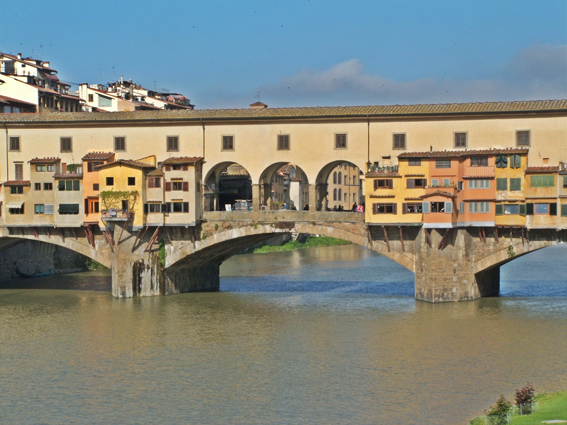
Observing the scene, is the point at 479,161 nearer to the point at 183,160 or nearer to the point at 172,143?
the point at 183,160

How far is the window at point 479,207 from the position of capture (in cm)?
4641

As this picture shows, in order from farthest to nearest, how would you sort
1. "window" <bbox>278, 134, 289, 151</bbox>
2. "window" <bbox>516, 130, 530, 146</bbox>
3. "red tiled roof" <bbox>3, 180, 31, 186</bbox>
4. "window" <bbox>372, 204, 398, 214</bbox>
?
1. "red tiled roof" <bbox>3, 180, 31, 186</bbox>
2. "window" <bbox>278, 134, 289, 151</bbox>
3. "window" <bbox>372, 204, 398, 214</bbox>
4. "window" <bbox>516, 130, 530, 146</bbox>

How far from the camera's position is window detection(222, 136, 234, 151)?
51.0m

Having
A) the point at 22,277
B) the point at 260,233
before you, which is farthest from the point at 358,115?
the point at 22,277

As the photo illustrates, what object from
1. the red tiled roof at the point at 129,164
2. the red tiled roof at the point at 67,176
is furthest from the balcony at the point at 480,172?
the red tiled roof at the point at 67,176

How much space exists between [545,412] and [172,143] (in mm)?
30801

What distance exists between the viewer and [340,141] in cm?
4956

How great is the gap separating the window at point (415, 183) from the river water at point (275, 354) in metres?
5.97

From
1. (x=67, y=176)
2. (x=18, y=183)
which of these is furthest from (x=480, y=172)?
(x=18, y=183)

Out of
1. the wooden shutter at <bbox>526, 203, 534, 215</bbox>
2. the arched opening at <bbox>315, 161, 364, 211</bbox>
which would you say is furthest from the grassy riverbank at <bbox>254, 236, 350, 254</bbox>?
the wooden shutter at <bbox>526, 203, 534, 215</bbox>

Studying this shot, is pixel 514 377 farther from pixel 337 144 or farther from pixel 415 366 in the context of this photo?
pixel 337 144

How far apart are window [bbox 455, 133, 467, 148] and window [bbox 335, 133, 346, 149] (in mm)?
5935

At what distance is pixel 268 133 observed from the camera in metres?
50.6

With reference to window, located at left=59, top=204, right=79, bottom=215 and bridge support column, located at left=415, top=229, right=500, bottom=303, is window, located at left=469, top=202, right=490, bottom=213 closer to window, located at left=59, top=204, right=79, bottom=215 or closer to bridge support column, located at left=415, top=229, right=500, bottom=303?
bridge support column, located at left=415, top=229, right=500, bottom=303
